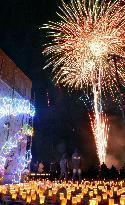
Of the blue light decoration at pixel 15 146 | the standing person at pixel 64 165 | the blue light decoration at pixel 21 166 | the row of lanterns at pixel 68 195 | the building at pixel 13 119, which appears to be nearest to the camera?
the row of lanterns at pixel 68 195

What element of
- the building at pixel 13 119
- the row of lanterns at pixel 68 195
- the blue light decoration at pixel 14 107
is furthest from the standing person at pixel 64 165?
the row of lanterns at pixel 68 195

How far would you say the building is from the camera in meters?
22.2

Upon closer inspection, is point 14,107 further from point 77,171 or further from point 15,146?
point 77,171

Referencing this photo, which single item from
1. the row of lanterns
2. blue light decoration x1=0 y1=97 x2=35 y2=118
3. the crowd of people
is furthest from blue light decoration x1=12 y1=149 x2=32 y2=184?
the row of lanterns

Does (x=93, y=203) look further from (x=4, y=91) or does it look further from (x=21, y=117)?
(x=21, y=117)

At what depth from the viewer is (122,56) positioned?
657 inches

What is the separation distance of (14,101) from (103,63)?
9.11 metres

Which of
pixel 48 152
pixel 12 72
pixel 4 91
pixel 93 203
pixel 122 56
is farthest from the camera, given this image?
pixel 48 152

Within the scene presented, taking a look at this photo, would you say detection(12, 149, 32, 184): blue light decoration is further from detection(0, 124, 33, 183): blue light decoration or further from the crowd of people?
the crowd of people

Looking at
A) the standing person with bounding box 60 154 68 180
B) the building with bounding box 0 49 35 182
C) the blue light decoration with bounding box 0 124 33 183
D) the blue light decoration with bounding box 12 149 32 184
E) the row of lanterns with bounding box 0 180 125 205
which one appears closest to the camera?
the row of lanterns with bounding box 0 180 125 205

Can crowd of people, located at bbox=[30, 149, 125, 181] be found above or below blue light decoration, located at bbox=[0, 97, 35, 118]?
below

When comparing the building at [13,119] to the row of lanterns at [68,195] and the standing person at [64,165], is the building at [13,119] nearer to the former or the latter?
the standing person at [64,165]

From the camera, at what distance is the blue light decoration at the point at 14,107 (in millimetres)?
22078

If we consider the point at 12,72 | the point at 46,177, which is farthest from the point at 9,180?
the point at 12,72
